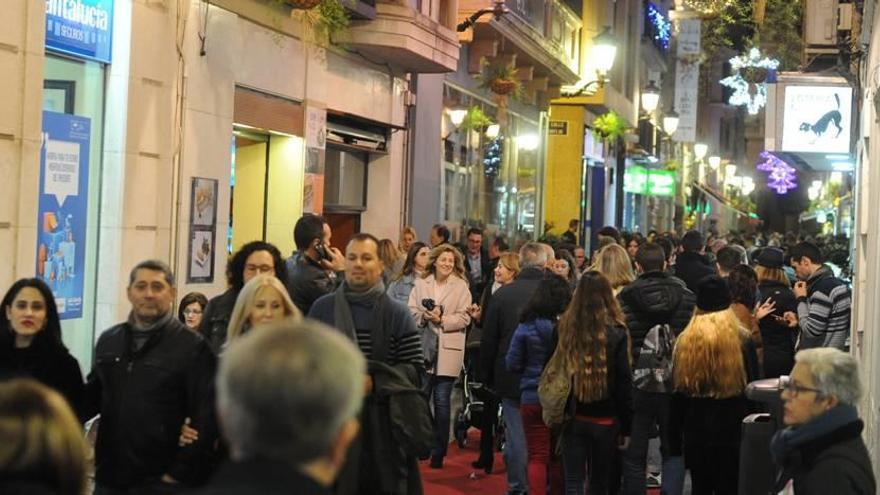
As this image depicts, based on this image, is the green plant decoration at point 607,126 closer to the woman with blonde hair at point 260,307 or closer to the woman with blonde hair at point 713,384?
the woman with blonde hair at point 713,384

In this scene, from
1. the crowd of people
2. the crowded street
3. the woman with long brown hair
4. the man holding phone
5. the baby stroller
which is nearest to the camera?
the crowd of people

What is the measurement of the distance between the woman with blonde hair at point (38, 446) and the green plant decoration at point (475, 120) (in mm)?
20462

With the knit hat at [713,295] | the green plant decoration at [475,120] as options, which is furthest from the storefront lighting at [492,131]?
the knit hat at [713,295]

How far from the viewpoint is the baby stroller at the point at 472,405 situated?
13070mm

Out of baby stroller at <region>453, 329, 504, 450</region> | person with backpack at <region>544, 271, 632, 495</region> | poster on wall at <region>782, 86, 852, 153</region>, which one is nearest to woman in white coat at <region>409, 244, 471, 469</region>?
baby stroller at <region>453, 329, 504, 450</region>

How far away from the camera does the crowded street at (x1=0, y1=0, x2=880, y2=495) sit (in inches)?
222

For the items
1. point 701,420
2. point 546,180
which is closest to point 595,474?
point 701,420

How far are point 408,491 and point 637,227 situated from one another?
1698 inches

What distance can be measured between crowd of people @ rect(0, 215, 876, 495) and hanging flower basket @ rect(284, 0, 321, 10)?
120 inches

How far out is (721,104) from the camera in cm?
7419

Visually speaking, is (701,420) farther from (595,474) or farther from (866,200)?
(866,200)

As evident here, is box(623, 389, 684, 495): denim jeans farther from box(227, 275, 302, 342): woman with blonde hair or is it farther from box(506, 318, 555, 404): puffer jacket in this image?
box(227, 275, 302, 342): woman with blonde hair

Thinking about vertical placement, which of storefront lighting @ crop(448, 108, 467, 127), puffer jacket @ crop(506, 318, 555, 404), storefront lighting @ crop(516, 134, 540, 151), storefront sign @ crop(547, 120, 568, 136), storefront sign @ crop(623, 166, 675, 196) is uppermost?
storefront sign @ crop(547, 120, 568, 136)

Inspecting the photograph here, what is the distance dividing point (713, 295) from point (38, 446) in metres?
7.01
